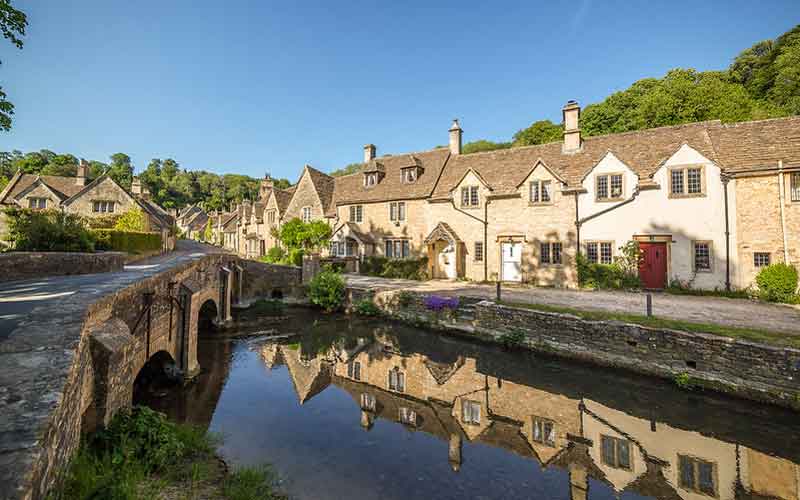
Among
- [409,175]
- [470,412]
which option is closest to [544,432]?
[470,412]

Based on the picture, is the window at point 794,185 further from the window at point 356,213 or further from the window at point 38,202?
the window at point 38,202

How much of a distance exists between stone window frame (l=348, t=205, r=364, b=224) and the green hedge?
15.3 meters

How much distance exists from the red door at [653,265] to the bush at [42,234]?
1083 inches

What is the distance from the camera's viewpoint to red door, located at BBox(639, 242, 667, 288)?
20156 mm

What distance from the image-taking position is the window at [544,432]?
878 centimetres

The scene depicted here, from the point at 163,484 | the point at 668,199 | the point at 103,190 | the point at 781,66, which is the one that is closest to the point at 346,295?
the point at 163,484

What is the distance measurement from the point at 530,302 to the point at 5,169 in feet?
469

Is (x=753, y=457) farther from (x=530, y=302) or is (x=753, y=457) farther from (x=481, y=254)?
(x=481, y=254)

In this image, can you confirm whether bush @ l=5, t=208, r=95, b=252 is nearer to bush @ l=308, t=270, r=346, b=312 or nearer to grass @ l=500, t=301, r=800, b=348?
bush @ l=308, t=270, r=346, b=312

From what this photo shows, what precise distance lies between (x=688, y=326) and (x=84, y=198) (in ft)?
164

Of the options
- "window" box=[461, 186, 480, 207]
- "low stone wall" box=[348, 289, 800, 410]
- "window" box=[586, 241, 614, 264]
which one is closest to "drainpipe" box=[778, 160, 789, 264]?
"window" box=[586, 241, 614, 264]

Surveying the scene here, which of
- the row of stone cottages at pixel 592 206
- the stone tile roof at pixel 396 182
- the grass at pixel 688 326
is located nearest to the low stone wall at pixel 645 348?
the grass at pixel 688 326

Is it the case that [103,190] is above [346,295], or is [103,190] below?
above

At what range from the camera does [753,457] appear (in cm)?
785
